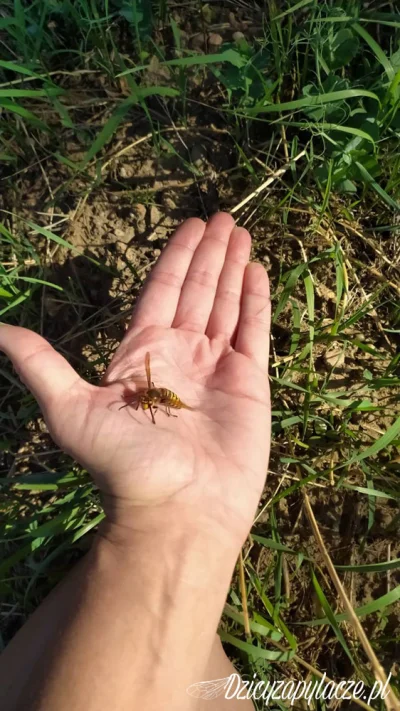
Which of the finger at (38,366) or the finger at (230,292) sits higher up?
the finger at (230,292)

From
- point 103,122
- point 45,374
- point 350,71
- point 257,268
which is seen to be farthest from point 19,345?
point 350,71

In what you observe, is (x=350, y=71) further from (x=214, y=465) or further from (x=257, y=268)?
(x=214, y=465)

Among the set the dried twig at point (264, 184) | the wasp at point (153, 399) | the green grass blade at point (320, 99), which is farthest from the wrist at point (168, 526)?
the green grass blade at point (320, 99)

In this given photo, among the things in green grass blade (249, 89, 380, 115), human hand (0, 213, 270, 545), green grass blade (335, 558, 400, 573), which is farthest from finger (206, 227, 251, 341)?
green grass blade (335, 558, 400, 573)

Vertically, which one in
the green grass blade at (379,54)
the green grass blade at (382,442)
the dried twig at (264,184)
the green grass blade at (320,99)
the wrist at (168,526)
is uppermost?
the green grass blade at (379,54)

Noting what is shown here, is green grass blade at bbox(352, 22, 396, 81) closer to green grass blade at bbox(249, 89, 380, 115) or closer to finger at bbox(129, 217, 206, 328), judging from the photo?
green grass blade at bbox(249, 89, 380, 115)

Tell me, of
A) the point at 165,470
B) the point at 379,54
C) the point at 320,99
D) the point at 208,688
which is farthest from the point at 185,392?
the point at 379,54

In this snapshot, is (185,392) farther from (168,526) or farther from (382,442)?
(382,442)

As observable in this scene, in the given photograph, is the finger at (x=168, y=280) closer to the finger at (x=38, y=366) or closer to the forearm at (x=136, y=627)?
the finger at (x=38, y=366)
